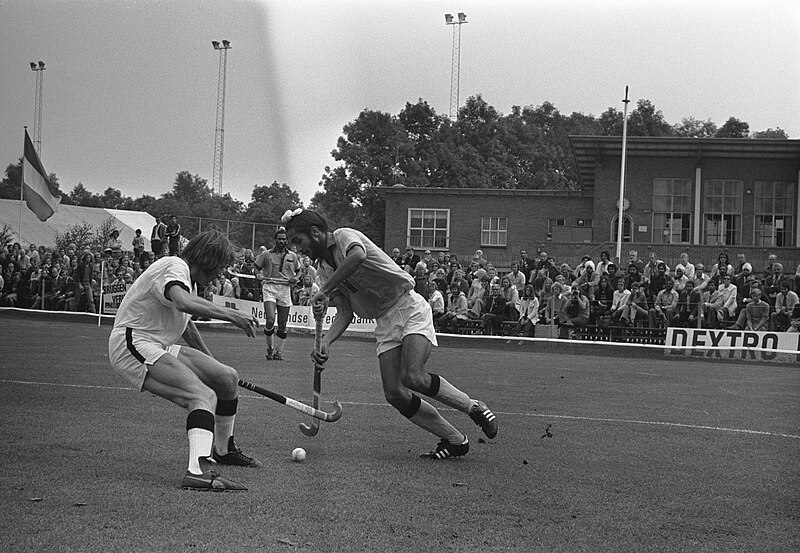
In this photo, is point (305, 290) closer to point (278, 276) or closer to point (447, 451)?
point (278, 276)

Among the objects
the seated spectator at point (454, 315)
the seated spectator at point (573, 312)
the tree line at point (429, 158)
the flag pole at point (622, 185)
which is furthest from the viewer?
the flag pole at point (622, 185)

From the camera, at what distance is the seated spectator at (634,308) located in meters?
23.5

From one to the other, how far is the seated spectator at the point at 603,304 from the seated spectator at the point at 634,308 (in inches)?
17.6

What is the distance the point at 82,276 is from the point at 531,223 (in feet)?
79.5

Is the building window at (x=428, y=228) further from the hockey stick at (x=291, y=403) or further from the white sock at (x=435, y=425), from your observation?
the white sock at (x=435, y=425)

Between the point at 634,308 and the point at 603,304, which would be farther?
the point at 603,304

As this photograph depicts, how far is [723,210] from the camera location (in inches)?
1673

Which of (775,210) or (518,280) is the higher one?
(775,210)

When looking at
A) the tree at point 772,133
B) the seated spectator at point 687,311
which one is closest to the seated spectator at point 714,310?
the seated spectator at point 687,311

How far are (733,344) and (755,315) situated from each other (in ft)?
2.95

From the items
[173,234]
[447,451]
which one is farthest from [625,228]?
[447,451]

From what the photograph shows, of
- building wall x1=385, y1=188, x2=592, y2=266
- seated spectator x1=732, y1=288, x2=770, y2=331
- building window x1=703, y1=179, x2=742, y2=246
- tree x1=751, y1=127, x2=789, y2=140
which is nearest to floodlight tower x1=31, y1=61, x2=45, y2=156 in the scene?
seated spectator x1=732, y1=288, x2=770, y2=331

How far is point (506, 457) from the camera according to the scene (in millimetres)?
7465

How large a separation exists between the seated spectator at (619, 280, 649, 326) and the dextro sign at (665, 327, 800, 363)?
998 millimetres
